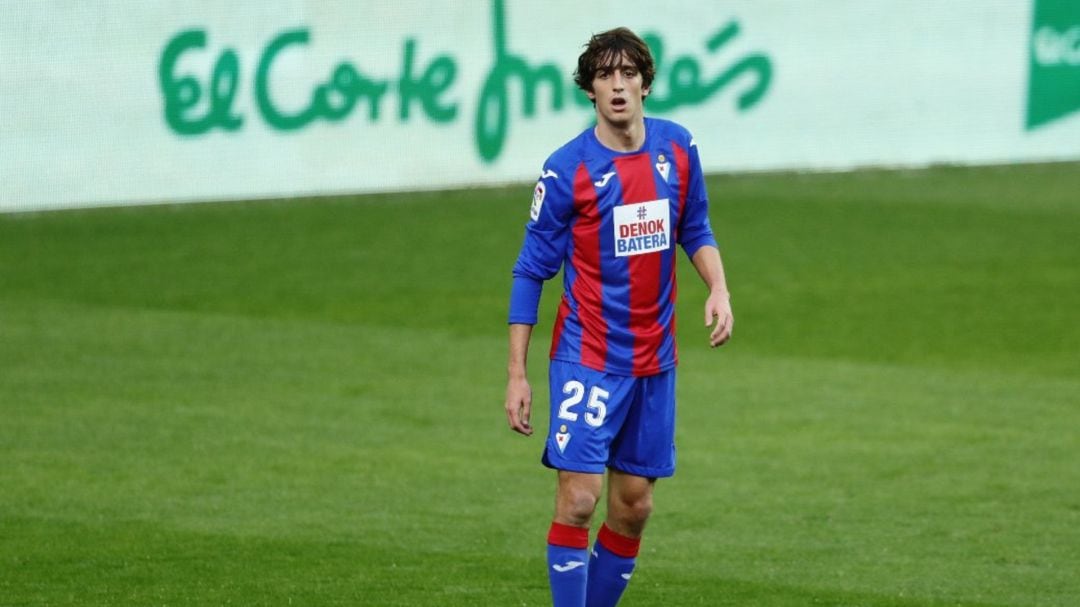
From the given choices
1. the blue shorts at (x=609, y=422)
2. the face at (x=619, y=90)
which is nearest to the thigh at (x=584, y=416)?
the blue shorts at (x=609, y=422)

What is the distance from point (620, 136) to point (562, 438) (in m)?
0.96

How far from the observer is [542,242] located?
19.4 ft

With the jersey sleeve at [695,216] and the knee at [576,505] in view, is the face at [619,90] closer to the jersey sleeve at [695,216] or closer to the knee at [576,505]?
the jersey sleeve at [695,216]

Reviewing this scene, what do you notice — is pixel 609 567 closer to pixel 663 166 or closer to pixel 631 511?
pixel 631 511

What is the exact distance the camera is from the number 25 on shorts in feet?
19.2

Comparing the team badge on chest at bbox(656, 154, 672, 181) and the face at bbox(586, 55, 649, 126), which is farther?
the team badge on chest at bbox(656, 154, 672, 181)

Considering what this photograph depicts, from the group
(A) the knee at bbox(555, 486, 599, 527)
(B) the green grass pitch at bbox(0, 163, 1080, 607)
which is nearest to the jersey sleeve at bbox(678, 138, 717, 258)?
(A) the knee at bbox(555, 486, 599, 527)

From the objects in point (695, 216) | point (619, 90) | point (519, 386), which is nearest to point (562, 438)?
point (519, 386)

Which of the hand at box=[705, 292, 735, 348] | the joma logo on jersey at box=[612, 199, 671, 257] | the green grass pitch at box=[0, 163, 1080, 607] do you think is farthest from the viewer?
the green grass pitch at box=[0, 163, 1080, 607]

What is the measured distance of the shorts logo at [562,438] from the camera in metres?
5.84

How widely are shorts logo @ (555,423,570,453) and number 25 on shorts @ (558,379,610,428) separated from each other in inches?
1.5

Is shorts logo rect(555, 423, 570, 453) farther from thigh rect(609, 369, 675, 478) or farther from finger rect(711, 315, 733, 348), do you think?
finger rect(711, 315, 733, 348)

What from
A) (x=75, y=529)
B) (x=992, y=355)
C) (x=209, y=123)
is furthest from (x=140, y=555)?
(x=209, y=123)

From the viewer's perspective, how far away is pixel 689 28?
18.1 metres
